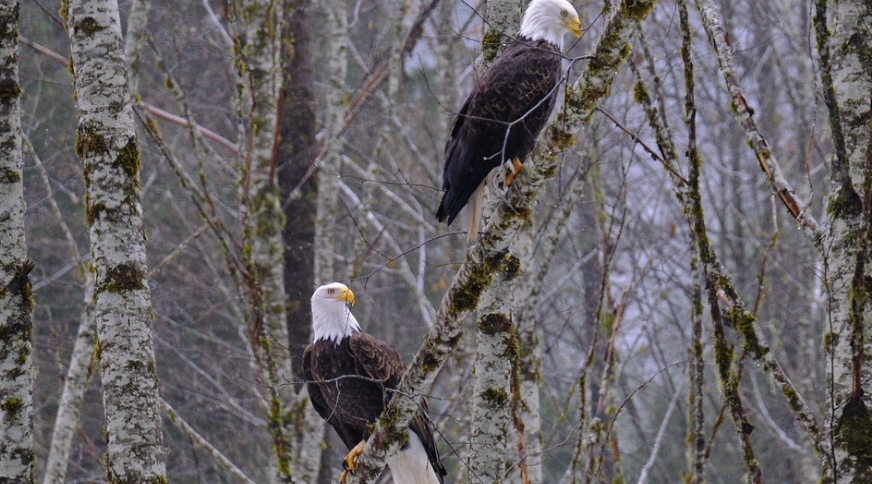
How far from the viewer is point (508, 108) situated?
4688 mm

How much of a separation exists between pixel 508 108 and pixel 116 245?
7.01 ft

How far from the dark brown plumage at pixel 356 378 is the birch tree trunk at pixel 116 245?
1948mm

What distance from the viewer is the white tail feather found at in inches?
207

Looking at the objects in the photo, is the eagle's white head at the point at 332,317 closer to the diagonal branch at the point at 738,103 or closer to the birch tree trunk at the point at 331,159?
the birch tree trunk at the point at 331,159

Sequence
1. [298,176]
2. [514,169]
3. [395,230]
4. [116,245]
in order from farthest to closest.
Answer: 1. [395,230]
2. [298,176]
3. [514,169]
4. [116,245]

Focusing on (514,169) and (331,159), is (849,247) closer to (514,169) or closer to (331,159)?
(514,169)

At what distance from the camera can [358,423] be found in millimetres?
5324

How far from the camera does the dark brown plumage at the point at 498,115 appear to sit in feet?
15.2

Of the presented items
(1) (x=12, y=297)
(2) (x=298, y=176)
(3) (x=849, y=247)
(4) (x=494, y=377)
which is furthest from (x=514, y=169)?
(2) (x=298, y=176)

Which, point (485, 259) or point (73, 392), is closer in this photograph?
point (485, 259)

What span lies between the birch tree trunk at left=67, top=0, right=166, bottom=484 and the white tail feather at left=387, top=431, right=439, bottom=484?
232cm

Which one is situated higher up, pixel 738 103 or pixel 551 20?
pixel 551 20

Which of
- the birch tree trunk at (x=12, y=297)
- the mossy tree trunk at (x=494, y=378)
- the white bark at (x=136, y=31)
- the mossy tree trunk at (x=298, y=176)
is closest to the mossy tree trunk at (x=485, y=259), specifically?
the mossy tree trunk at (x=494, y=378)

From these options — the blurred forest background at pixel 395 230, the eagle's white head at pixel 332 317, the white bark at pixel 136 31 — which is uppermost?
the blurred forest background at pixel 395 230
